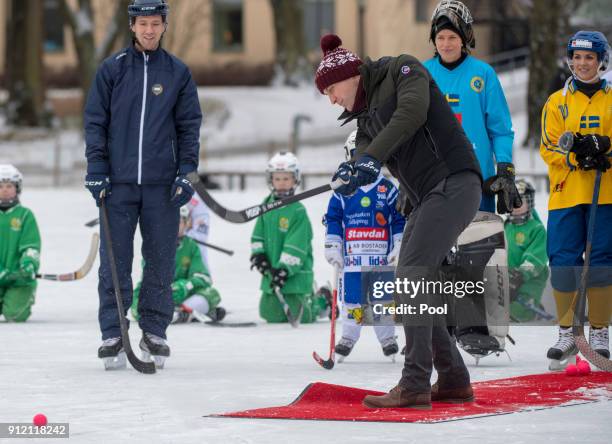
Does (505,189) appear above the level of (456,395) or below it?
above

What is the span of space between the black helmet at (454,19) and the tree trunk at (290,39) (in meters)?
30.2

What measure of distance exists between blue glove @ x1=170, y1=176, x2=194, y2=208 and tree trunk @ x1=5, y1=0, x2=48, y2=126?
93.7ft

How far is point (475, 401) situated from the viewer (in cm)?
642

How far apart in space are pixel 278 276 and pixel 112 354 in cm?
315

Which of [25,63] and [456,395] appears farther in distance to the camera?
[25,63]

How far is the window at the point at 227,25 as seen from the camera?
4956cm

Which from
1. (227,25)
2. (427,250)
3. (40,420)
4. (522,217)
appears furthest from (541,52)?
(227,25)

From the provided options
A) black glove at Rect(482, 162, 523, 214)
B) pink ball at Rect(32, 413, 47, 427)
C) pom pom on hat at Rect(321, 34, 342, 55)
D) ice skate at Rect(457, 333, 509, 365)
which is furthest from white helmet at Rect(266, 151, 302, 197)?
pink ball at Rect(32, 413, 47, 427)

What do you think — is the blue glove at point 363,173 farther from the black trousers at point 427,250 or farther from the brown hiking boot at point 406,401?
the brown hiking boot at point 406,401

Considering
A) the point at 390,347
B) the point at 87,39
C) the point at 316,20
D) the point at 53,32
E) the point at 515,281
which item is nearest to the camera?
Answer: the point at 390,347

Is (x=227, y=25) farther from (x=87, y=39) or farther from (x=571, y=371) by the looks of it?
(x=571, y=371)

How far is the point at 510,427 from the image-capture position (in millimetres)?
→ 5719

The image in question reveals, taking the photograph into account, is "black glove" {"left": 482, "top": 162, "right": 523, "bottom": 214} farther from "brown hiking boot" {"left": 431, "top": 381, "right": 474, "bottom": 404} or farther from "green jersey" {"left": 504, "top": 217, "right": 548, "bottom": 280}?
"green jersey" {"left": 504, "top": 217, "right": 548, "bottom": 280}

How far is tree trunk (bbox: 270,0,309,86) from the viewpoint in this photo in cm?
3788
